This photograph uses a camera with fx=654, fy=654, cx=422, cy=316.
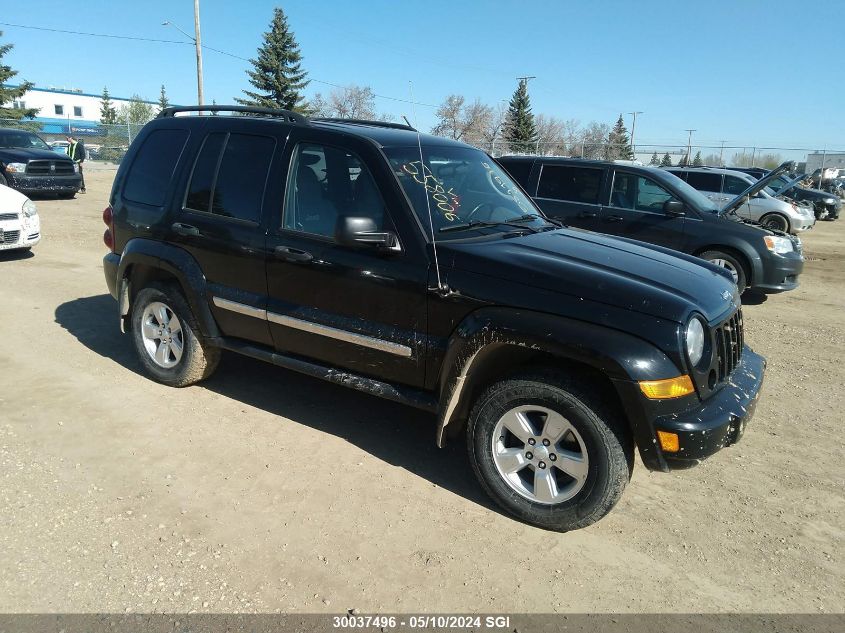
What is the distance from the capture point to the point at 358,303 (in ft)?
12.7

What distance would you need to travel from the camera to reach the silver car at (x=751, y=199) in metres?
15.6

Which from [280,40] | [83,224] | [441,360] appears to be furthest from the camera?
[280,40]

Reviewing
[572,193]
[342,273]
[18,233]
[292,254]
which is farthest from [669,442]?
[18,233]

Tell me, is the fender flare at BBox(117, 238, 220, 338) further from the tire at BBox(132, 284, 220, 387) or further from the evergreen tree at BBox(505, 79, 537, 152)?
the evergreen tree at BBox(505, 79, 537, 152)

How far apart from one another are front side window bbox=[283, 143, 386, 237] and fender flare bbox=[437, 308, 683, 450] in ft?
3.01

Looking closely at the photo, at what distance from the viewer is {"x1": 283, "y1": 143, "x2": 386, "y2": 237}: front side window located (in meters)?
3.91

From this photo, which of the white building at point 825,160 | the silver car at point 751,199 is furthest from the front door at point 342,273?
the white building at point 825,160

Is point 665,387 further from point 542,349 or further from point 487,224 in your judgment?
point 487,224

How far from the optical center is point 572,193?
931 cm

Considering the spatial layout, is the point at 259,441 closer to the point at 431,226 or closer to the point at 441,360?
the point at 441,360

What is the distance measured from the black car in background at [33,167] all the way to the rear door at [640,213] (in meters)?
14.8

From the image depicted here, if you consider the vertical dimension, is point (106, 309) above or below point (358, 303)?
below

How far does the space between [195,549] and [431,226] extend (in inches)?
81.6

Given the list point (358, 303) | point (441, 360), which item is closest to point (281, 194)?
point (358, 303)
